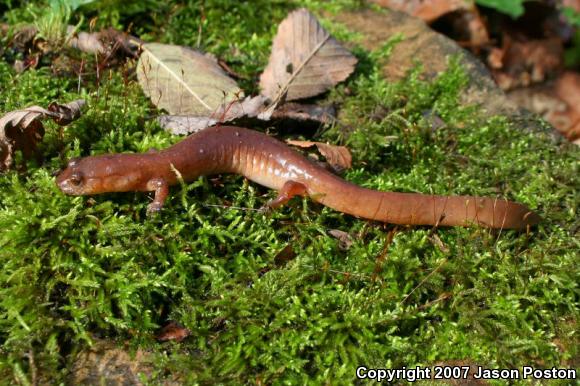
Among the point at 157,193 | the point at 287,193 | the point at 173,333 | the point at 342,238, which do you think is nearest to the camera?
the point at 173,333

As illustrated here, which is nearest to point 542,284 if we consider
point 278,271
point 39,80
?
point 278,271

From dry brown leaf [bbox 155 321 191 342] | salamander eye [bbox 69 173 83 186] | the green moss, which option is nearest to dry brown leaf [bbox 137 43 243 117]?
the green moss

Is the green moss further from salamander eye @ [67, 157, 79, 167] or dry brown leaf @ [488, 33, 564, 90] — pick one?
dry brown leaf @ [488, 33, 564, 90]

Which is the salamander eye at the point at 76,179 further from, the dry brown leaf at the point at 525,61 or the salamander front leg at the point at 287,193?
the dry brown leaf at the point at 525,61

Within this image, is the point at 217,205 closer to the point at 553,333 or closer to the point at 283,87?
the point at 283,87

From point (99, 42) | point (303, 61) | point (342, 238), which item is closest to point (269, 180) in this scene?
point (342, 238)

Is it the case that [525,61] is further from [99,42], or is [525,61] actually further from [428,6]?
[99,42]

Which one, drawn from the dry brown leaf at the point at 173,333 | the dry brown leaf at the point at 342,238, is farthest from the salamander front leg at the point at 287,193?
the dry brown leaf at the point at 173,333
